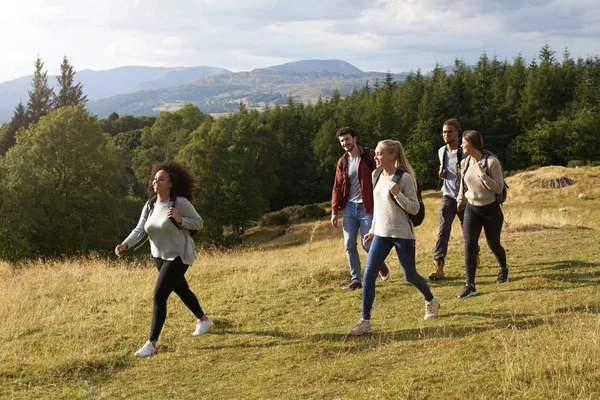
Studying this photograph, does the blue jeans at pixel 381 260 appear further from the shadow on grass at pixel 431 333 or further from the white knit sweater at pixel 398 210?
the shadow on grass at pixel 431 333

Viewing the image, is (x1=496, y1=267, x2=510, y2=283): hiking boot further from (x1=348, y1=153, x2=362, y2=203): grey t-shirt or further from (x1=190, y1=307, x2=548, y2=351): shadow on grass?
(x1=348, y1=153, x2=362, y2=203): grey t-shirt

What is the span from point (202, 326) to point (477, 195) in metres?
4.04

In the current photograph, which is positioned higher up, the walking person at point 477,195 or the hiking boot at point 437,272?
the walking person at point 477,195

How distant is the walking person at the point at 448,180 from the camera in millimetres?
7723

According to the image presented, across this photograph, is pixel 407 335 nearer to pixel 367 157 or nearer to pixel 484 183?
pixel 484 183

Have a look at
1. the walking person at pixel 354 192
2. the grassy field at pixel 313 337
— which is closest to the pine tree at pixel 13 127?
the grassy field at pixel 313 337

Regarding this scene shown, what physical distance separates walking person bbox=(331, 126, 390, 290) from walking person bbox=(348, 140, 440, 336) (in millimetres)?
1585

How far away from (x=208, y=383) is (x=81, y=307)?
423cm

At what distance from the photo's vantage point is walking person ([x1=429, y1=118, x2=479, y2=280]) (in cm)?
772

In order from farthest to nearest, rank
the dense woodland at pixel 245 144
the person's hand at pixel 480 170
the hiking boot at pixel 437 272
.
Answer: the dense woodland at pixel 245 144 → the hiking boot at pixel 437 272 → the person's hand at pixel 480 170

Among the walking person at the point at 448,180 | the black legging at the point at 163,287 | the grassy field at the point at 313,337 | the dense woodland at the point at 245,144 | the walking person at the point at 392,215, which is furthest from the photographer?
the dense woodland at the point at 245,144

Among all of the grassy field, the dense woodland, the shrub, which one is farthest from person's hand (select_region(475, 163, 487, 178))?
the shrub

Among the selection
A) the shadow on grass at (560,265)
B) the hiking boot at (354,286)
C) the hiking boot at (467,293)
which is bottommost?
the hiking boot at (354,286)

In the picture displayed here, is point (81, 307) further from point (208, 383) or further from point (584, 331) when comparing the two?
point (584, 331)
